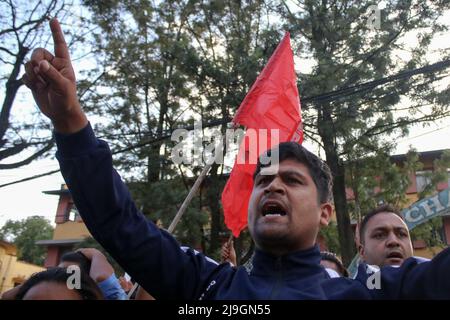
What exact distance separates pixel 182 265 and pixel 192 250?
13cm

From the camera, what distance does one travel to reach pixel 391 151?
10648mm

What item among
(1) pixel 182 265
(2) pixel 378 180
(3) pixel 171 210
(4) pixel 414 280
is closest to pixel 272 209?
(1) pixel 182 265

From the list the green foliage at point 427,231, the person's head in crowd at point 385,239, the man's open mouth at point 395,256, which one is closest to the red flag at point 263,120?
the person's head in crowd at point 385,239

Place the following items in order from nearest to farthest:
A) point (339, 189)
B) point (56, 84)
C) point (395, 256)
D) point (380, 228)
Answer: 1. point (56, 84)
2. point (395, 256)
3. point (380, 228)
4. point (339, 189)

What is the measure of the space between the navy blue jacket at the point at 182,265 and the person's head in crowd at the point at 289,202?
0.19 ft

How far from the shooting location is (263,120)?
13.3 ft

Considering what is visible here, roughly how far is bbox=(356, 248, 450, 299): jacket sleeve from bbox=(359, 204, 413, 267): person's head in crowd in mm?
1611

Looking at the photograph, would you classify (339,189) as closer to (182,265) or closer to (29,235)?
(182,265)

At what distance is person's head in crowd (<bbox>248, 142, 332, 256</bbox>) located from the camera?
5.55ft

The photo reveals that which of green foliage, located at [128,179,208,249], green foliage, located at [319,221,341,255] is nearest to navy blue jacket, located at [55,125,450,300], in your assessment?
green foliage, located at [128,179,208,249]

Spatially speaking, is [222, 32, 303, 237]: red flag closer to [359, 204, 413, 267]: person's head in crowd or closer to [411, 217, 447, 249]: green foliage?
[359, 204, 413, 267]: person's head in crowd

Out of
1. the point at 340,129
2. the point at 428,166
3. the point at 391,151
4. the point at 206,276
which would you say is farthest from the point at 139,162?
the point at 428,166

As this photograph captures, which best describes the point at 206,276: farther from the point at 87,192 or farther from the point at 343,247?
the point at 343,247
